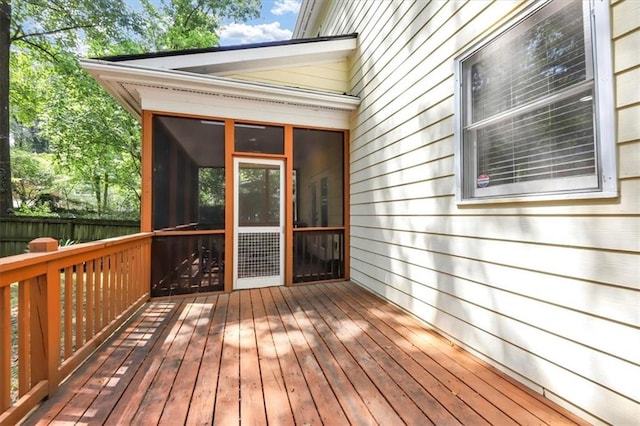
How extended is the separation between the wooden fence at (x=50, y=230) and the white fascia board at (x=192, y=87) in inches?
159

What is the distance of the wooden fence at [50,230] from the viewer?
6.73 m

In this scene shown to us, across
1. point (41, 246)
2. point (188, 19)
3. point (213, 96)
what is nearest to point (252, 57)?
point (213, 96)

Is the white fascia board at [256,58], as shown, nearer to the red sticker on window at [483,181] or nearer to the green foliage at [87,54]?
the red sticker on window at [483,181]

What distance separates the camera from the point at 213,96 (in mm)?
3977

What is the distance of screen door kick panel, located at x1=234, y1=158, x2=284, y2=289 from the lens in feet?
13.9

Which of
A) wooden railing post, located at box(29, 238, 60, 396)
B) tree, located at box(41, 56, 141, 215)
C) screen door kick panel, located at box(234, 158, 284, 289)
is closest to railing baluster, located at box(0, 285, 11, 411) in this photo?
wooden railing post, located at box(29, 238, 60, 396)

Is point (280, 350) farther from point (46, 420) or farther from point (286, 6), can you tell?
point (286, 6)

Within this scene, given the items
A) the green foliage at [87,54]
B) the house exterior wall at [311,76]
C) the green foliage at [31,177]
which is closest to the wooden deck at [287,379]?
the house exterior wall at [311,76]

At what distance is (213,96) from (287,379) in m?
3.65

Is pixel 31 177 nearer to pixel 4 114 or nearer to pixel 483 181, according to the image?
pixel 4 114

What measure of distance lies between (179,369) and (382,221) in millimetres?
2735

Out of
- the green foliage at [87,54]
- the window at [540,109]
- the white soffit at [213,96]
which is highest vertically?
the green foliage at [87,54]

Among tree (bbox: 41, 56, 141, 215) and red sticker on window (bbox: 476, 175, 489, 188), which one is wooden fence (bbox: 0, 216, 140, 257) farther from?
red sticker on window (bbox: 476, 175, 489, 188)

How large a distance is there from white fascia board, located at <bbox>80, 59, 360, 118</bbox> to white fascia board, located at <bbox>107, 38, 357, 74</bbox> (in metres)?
0.16
